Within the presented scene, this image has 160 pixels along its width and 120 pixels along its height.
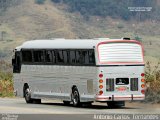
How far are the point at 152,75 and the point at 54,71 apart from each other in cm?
638

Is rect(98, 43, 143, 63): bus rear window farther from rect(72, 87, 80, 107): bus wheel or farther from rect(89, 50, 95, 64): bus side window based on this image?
rect(72, 87, 80, 107): bus wheel

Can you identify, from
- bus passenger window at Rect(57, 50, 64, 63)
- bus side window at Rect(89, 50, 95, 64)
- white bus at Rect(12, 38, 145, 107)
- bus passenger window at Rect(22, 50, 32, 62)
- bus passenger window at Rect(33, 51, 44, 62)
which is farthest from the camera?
bus passenger window at Rect(22, 50, 32, 62)

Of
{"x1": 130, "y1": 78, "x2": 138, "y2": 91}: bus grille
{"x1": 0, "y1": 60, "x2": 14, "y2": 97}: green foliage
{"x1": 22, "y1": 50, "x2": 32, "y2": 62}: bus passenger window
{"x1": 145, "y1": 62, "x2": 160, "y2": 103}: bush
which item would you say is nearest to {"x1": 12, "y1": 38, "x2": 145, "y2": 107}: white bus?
{"x1": 130, "y1": 78, "x2": 138, "y2": 91}: bus grille

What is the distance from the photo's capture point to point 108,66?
100 ft

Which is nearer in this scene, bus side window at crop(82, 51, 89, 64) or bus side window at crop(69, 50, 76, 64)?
bus side window at crop(82, 51, 89, 64)

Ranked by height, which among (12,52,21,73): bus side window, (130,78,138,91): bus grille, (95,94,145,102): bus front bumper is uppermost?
(12,52,21,73): bus side window

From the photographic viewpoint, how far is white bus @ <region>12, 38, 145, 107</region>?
101 ft

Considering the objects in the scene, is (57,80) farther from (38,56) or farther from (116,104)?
(116,104)

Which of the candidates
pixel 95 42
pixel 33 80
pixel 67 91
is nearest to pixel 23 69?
pixel 33 80

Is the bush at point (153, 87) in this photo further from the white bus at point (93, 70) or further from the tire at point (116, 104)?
the white bus at point (93, 70)

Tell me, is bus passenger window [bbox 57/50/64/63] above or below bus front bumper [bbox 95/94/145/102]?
above

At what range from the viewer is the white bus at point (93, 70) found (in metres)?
30.7

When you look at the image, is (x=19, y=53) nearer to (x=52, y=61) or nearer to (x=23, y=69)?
(x=23, y=69)

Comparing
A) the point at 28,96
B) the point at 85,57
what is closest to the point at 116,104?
the point at 85,57
